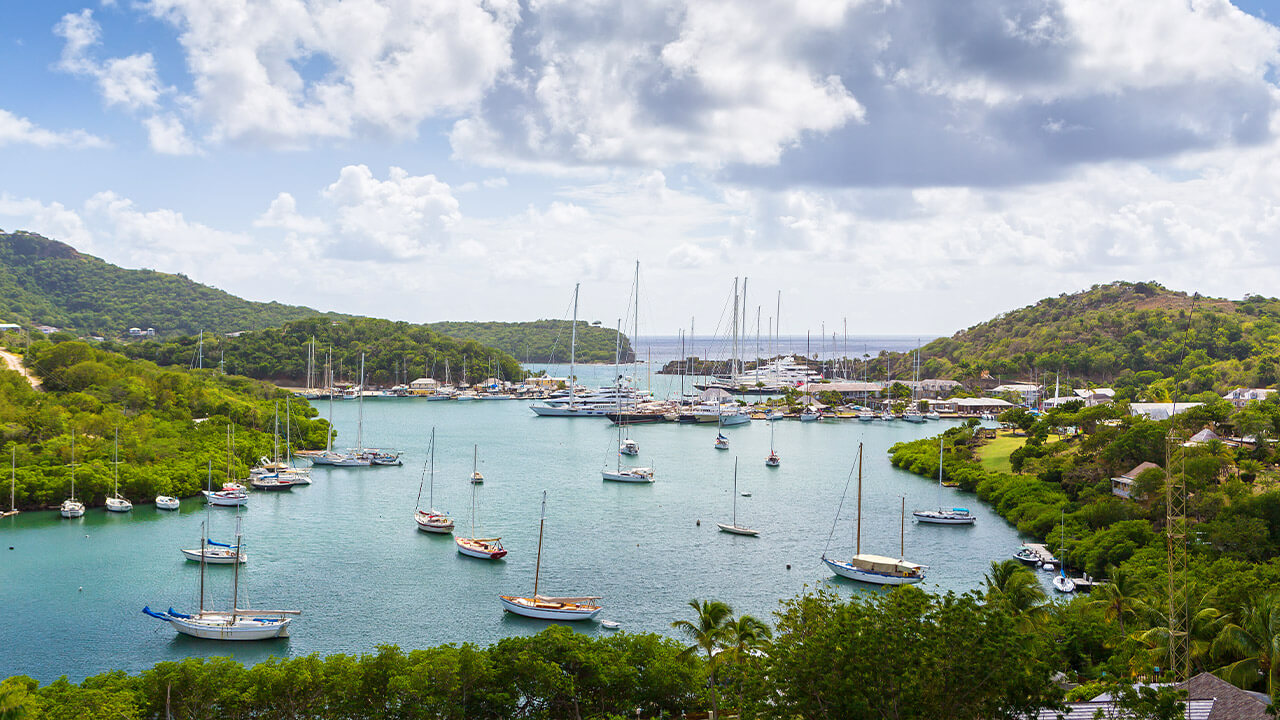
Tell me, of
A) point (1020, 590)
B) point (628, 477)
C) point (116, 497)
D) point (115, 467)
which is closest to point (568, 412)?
point (628, 477)

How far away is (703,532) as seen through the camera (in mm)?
43406

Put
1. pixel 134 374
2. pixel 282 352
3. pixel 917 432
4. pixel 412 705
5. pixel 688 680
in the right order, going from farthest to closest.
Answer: pixel 282 352 < pixel 917 432 < pixel 134 374 < pixel 688 680 < pixel 412 705

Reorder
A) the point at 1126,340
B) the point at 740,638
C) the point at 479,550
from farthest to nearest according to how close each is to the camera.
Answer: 1. the point at 1126,340
2. the point at 479,550
3. the point at 740,638

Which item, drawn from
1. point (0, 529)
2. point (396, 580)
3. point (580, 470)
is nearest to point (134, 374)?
point (0, 529)

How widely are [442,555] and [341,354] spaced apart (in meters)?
101

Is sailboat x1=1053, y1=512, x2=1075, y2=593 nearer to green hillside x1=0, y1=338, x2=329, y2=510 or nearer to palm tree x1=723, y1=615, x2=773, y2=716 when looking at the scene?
palm tree x1=723, y1=615, x2=773, y2=716

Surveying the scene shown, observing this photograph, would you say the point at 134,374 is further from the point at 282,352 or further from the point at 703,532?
the point at 282,352

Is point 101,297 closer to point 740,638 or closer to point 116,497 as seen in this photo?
point 116,497

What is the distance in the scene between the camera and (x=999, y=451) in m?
61.4

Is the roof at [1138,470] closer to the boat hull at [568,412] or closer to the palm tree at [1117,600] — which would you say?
the palm tree at [1117,600]

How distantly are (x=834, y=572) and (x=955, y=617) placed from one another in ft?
67.9

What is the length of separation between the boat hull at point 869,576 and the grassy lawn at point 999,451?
74.5ft

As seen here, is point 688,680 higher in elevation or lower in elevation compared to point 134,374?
lower

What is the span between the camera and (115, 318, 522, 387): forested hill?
122875 mm
